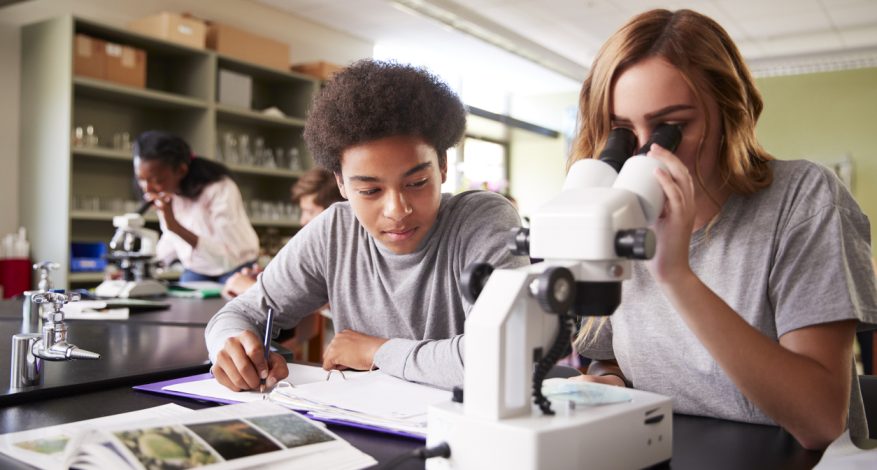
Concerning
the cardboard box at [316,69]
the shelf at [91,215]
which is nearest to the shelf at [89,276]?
the shelf at [91,215]

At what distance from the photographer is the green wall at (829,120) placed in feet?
23.6

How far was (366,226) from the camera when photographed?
129cm

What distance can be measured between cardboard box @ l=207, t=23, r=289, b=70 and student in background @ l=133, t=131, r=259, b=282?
1.52 metres

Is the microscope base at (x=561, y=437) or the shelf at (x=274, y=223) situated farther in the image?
the shelf at (x=274, y=223)

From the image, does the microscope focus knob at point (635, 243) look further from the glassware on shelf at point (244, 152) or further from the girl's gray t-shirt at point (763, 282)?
the glassware on shelf at point (244, 152)

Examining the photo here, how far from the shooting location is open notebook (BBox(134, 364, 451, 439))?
0.89 meters

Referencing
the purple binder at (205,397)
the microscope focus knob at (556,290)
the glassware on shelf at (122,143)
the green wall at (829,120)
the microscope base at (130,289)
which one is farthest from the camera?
the green wall at (829,120)

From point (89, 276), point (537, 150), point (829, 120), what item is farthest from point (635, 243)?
point (537, 150)

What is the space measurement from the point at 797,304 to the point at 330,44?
5555 mm

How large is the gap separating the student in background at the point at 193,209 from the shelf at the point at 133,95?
2.77ft

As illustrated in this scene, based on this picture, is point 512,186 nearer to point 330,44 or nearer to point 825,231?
point 330,44

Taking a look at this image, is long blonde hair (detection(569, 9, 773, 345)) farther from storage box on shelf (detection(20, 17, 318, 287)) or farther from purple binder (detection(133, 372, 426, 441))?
storage box on shelf (detection(20, 17, 318, 287))

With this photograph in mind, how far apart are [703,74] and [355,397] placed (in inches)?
25.5

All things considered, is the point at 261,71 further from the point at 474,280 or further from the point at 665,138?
the point at 474,280
